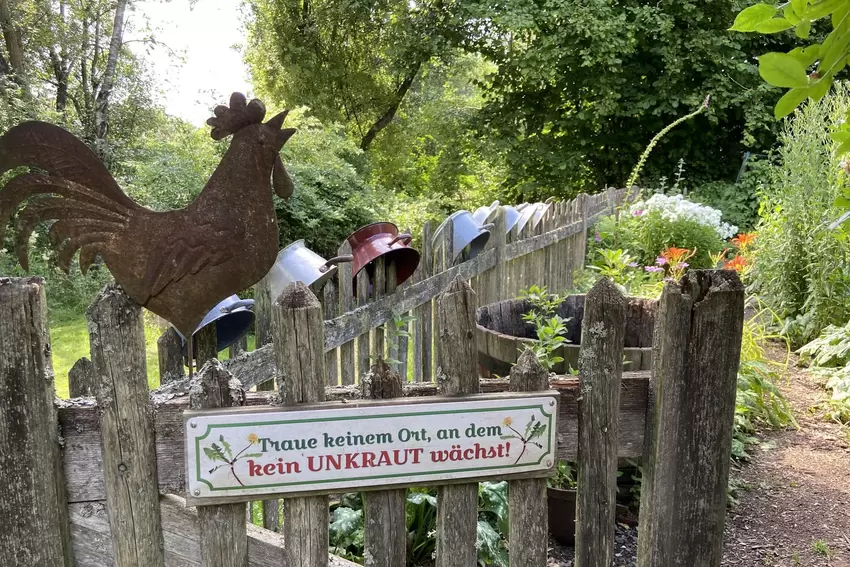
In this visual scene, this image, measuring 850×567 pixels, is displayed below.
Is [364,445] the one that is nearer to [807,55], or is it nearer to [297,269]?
[297,269]

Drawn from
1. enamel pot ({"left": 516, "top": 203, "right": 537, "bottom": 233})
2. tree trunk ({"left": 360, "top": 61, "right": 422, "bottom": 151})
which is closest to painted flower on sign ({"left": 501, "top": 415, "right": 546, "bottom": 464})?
enamel pot ({"left": 516, "top": 203, "right": 537, "bottom": 233})

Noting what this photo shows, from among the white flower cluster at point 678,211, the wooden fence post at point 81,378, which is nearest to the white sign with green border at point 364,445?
the wooden fence post at point 81,378

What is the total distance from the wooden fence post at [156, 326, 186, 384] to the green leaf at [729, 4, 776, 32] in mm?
1574

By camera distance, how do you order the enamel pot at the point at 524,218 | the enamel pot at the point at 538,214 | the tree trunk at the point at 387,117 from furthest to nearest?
the tree trunk at the point at 387,117 → the enamel pot at the point at 538,214 → the enamel pot at the point at 524,218

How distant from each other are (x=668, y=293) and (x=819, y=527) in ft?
6.98

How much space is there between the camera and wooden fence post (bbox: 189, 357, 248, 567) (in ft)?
4.17

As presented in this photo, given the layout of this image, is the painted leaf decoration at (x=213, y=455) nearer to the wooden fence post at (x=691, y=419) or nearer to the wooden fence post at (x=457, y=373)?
the wooden fence post at (x=457, y=373)

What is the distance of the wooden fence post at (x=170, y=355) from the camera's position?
1.77 meters

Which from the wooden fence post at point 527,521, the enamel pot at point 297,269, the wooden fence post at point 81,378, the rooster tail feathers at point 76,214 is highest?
the rooster tail feathers at point 76,214

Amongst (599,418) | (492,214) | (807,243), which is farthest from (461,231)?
(807,243)

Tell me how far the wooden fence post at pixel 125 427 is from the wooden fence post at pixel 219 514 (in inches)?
4.6

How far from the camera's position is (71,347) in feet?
20.7

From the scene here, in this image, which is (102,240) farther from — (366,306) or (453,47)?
(453,47)

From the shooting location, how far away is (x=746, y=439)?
347 cm
